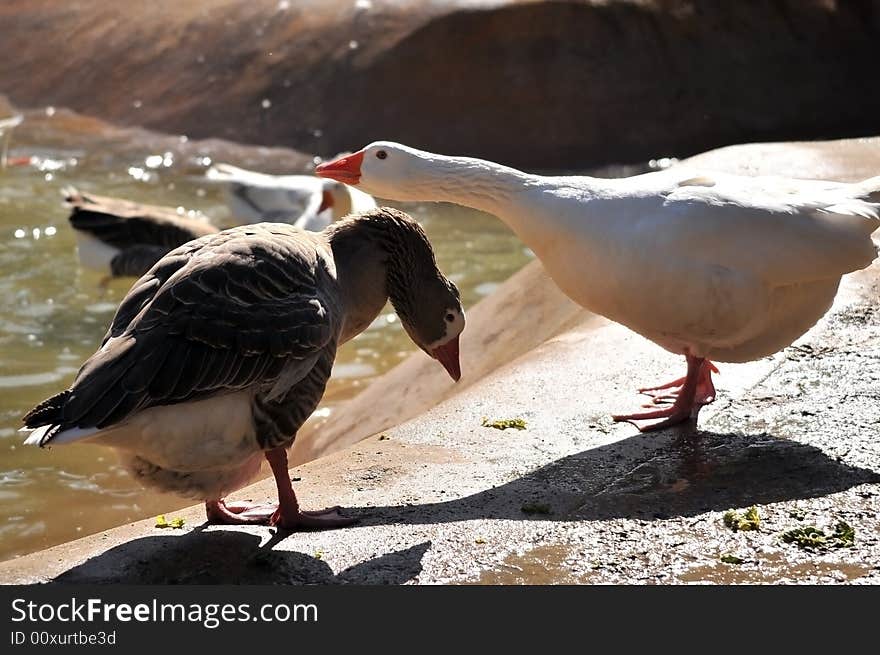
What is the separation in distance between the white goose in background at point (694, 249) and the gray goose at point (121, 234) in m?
4.88

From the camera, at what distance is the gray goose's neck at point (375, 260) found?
4.87 meters

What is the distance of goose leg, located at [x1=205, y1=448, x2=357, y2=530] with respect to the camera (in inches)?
175

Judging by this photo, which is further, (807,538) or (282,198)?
(282,198)

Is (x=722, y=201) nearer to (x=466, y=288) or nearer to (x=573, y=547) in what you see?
(x=573, y=547)

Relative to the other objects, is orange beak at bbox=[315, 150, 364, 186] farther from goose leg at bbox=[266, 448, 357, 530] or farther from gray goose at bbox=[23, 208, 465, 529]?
goose leg at bbox=[266, 448, 357, 530]

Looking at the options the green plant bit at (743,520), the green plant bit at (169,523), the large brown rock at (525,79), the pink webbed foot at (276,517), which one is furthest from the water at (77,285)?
the green plant bit at (743,520)

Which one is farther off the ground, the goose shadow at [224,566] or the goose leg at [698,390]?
the goose shadow at [224,566]

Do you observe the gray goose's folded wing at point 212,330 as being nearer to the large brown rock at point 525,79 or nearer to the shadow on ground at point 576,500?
the shadow on ground at point 576,500

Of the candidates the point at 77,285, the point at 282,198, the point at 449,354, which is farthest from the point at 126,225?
the point at 449,354

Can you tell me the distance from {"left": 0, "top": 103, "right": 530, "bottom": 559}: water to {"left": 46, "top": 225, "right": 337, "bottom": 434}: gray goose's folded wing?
→ 2.14 metres

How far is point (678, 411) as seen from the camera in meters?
5.29

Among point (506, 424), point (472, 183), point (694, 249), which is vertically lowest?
point (506, 424)

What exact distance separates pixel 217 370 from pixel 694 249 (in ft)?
6.89

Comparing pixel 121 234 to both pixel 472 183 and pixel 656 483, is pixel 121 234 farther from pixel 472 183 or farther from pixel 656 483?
pixel 656 483
